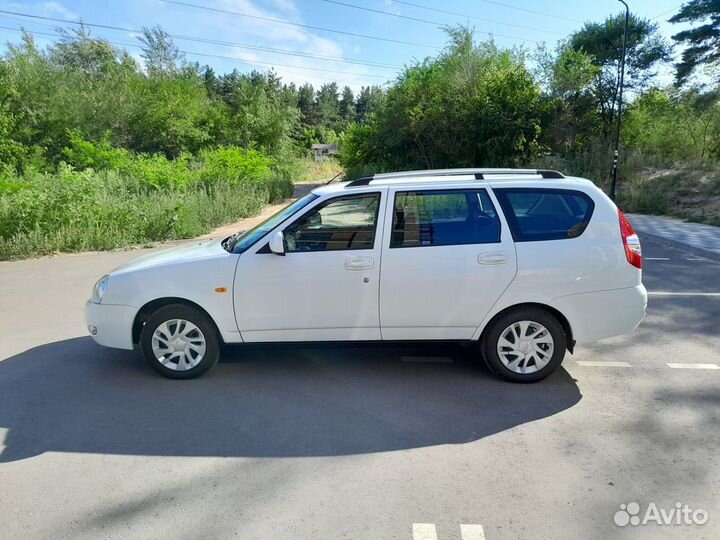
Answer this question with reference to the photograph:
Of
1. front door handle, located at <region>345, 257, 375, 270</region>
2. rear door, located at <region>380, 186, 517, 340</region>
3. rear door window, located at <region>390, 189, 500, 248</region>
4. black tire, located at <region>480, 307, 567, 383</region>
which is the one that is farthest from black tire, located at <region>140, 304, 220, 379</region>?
black tire, located at <region>480, 307, 567, 383</region>

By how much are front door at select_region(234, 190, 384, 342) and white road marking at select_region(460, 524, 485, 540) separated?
6.56 ft

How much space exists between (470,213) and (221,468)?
285 centimetres

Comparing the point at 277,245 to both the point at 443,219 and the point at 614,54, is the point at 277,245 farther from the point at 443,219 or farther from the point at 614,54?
the point at 614,54

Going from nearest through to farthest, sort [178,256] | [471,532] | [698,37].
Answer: [471,532] → [178,256] → [698,37]

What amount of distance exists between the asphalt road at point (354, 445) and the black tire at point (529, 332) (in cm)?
11

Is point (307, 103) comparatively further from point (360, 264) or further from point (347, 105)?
point (360, 264)

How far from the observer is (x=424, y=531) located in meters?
2.72

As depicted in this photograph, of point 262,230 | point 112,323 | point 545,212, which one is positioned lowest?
point 112,323

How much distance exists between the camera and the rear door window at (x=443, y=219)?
14.7 ft

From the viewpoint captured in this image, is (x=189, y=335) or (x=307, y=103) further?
(x=307, y=103)

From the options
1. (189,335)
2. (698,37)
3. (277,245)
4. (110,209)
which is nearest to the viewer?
(277,245)

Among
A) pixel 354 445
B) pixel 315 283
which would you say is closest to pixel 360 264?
pixel 315 283

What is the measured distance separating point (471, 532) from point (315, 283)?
2.34 meters

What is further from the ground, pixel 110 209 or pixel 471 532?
pixel 110 209
